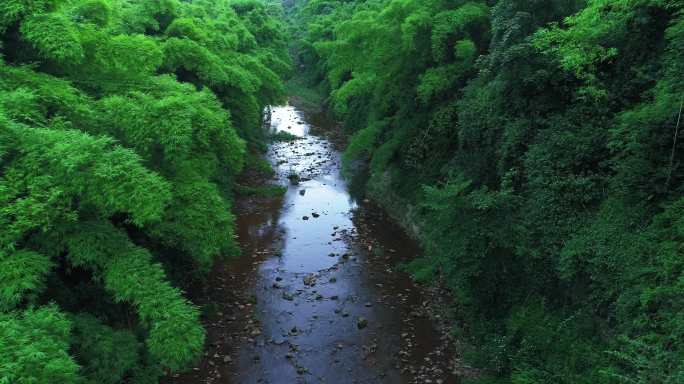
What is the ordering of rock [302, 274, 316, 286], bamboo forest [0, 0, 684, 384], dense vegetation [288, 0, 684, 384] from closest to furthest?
1. bamboo forest [0, 0, 684, 384]
2. dense vegetation [288, 0, 684, 384]
3. rock [302, 274, 316, 286]

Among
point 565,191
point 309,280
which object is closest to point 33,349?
point 565,191

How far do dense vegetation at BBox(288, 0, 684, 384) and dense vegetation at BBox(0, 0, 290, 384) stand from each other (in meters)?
5.63

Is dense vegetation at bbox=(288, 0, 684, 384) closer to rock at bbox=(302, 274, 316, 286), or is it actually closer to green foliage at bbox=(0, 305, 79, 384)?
rock at bbox=(302, 274, 316, 286)

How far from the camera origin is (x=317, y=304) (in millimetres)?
13477

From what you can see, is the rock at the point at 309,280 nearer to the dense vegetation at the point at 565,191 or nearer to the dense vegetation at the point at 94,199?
the dense vegetation at the point at 565,191

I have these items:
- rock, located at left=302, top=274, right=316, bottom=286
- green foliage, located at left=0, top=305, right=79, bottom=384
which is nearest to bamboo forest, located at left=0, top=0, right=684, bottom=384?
green foliage, located at left=0, top=305, right=79, bottom=384

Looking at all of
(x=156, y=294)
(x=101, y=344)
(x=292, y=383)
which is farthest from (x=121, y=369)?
(x=292, y=383)

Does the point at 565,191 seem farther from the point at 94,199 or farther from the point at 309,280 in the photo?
the point at 94,199

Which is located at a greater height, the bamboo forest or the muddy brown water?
the bamboo forest

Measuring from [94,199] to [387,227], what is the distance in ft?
43.6

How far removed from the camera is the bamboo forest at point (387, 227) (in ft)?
20.1

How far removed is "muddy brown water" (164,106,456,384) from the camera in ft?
35.8

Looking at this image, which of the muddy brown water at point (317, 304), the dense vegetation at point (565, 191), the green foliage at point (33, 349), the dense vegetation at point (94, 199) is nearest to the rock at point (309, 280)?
the muddy brown water at point (317, 304)

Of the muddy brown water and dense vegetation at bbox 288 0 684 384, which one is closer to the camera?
dense vegetation at bbox 288 0 684 384
